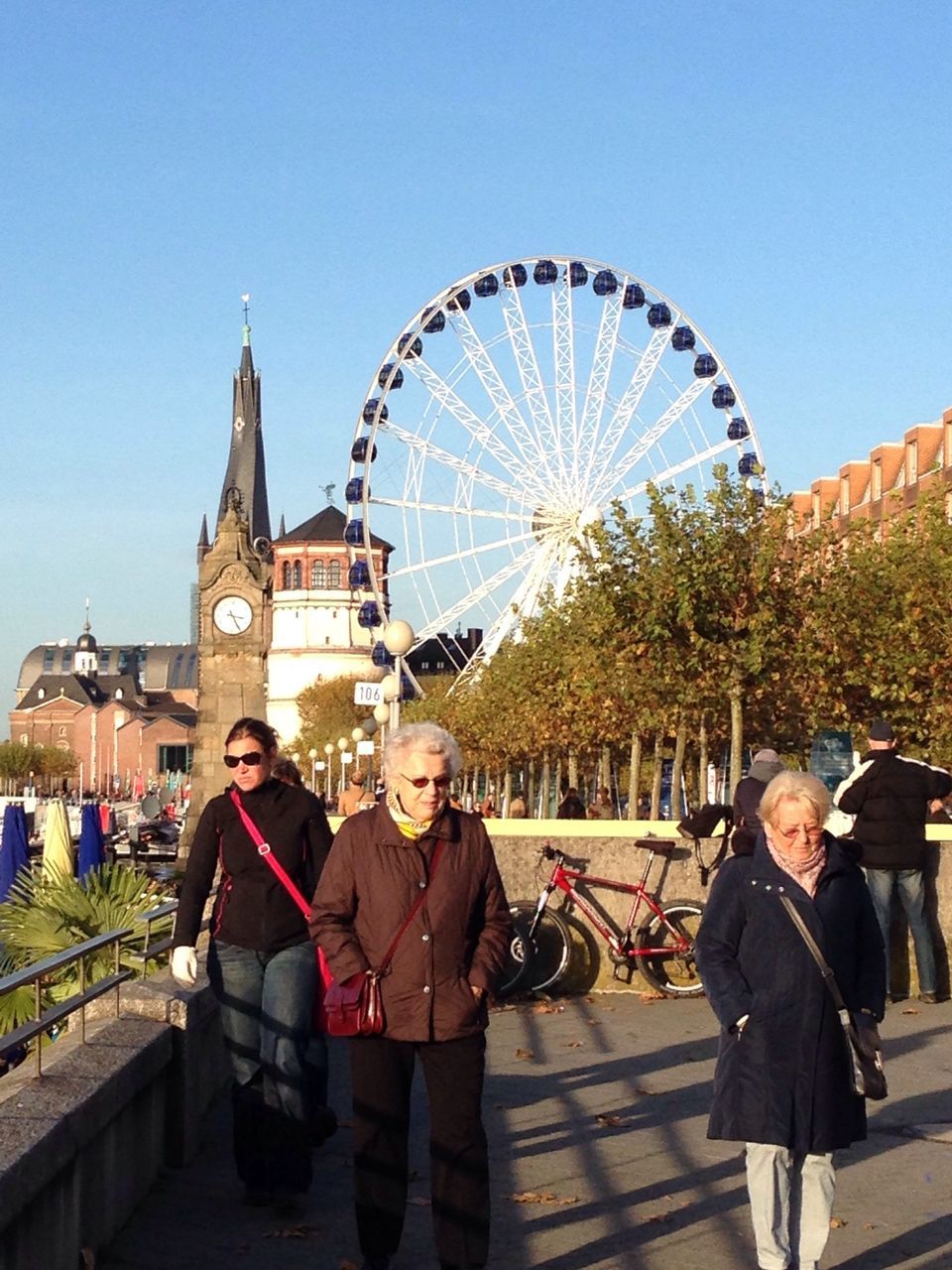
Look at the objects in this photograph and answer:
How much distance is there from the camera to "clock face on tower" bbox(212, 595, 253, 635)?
70125 millimetres

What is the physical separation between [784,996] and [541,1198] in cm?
213

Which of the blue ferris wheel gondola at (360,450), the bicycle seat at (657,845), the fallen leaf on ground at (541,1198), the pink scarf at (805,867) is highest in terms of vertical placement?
the blue ferris wheel gondola at (360,450)

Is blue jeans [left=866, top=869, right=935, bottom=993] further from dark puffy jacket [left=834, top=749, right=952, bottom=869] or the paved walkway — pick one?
the paved walkway

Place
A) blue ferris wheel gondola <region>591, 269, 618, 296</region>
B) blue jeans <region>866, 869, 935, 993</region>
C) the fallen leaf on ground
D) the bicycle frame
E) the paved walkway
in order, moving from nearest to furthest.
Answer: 1. the paved walkway
2. the fallen leaf on ground
3. blue jeans <region>866, 869, 935, 993</region>
4. the bicycle frame
5. blue ferris wheel gondola <region>591, 269, 618, 296</region>

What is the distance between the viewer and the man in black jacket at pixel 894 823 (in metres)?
13.5

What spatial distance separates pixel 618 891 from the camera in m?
14.6

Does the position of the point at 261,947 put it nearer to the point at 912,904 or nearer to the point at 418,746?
the point at 418,746

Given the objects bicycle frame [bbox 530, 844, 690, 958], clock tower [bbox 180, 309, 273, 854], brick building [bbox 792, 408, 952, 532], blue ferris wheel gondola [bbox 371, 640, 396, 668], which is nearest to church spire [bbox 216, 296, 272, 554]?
brick building [bbox 792, 408, 952, 532]

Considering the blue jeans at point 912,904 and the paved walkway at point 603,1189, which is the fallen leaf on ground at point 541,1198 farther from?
the blue jeans at point 912,904

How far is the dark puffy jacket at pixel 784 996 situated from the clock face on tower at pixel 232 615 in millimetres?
63972

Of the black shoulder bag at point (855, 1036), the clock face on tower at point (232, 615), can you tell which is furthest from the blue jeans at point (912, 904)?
the clock face on tower at point (232, 615)

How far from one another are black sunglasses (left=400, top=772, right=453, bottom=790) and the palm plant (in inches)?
166

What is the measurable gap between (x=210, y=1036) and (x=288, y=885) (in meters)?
2.03

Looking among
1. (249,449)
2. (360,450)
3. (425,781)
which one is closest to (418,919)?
(425,781)
